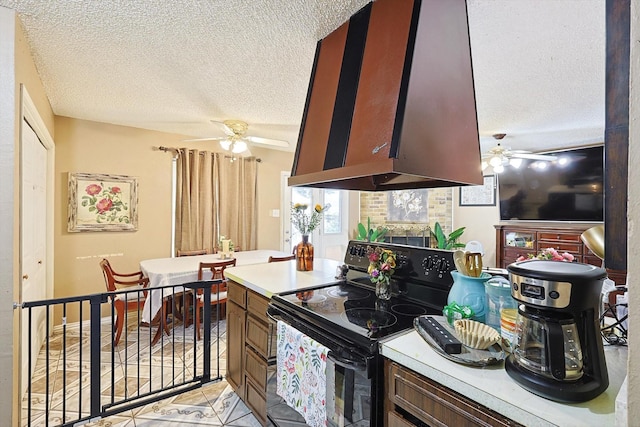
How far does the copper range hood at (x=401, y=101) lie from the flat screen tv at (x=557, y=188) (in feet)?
12.6

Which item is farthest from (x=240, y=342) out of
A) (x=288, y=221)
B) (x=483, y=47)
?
(x=288, y=221)

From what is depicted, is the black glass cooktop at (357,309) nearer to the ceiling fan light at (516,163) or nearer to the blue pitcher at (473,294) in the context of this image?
the blue pitcher at (473,294)

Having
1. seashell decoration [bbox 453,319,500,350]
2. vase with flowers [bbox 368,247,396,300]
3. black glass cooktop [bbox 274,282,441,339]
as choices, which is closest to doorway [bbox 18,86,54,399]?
black glass cooktop [bbox 274,282,441,339]

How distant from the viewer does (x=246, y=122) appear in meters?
3.65

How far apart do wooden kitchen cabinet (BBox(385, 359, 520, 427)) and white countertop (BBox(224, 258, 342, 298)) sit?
82 cm

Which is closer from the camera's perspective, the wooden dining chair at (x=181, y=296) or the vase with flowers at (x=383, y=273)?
the vase with flowers at (x=383, y=273)

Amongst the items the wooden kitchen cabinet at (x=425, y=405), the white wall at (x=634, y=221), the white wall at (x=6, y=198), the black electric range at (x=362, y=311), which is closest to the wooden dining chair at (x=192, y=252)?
the white wall at (x=6, y=198)

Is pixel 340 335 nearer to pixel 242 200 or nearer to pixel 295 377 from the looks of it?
pixel 295 377

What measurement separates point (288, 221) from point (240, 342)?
11.3 ft

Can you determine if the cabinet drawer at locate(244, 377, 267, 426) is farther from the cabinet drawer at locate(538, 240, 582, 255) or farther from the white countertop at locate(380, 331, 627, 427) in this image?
the cabinet drawer at locate(538, 240, 582, 255)

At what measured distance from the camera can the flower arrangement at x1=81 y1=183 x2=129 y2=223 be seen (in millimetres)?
3562

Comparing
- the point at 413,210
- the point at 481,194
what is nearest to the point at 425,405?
the point at 413,210

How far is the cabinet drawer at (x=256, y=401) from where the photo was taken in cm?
174

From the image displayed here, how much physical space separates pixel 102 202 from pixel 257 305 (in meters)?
2.97
